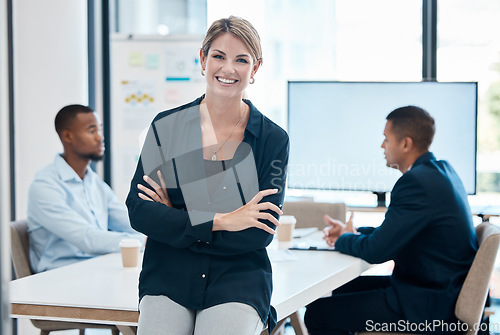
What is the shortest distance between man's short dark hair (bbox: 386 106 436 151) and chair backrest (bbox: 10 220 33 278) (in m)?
1.74

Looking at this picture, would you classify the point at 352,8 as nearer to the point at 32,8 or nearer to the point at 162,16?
the point at 162,16

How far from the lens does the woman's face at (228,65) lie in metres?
1.92

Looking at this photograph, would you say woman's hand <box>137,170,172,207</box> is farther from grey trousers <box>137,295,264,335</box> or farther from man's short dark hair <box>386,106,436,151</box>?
man's short dark hair <box>386,106,436,151</box>

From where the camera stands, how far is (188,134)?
1.93m

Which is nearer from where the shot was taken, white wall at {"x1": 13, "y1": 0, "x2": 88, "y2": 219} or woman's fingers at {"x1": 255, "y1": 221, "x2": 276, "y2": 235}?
woman's fingers at {"x1": 255, "y1": 221, "x2": 276, "y2": 235}

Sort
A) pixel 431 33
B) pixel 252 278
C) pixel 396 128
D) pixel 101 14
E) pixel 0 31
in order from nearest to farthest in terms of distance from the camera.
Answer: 1. pixel 0 31
2. pixel 252 278
3. pixel 396 128
4. pixel 431 33
5. pixel 101 14

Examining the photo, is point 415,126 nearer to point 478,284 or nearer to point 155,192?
point 478,284

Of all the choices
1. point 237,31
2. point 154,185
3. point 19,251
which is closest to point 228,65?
point 237,31

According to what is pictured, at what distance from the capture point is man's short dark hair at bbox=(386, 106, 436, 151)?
103 inches

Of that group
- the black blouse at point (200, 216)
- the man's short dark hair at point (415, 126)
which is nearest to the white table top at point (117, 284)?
the black blouse at point (200, 216)

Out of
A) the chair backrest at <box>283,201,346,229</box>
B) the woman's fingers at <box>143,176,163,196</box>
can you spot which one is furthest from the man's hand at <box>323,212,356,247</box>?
the woman's fingers at <box>143,176,163,196</box>

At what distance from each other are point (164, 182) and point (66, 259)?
1211 mm

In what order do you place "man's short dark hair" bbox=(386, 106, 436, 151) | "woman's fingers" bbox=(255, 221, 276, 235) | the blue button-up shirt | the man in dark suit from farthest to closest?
the blue button-up shirt → "man's short dark hair" bbox=(386, 106, 436, 151) → the man in dark suit → "woman's fingers" bbox=(255, 221, 276, 235)

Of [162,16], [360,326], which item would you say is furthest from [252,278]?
[162,16]
